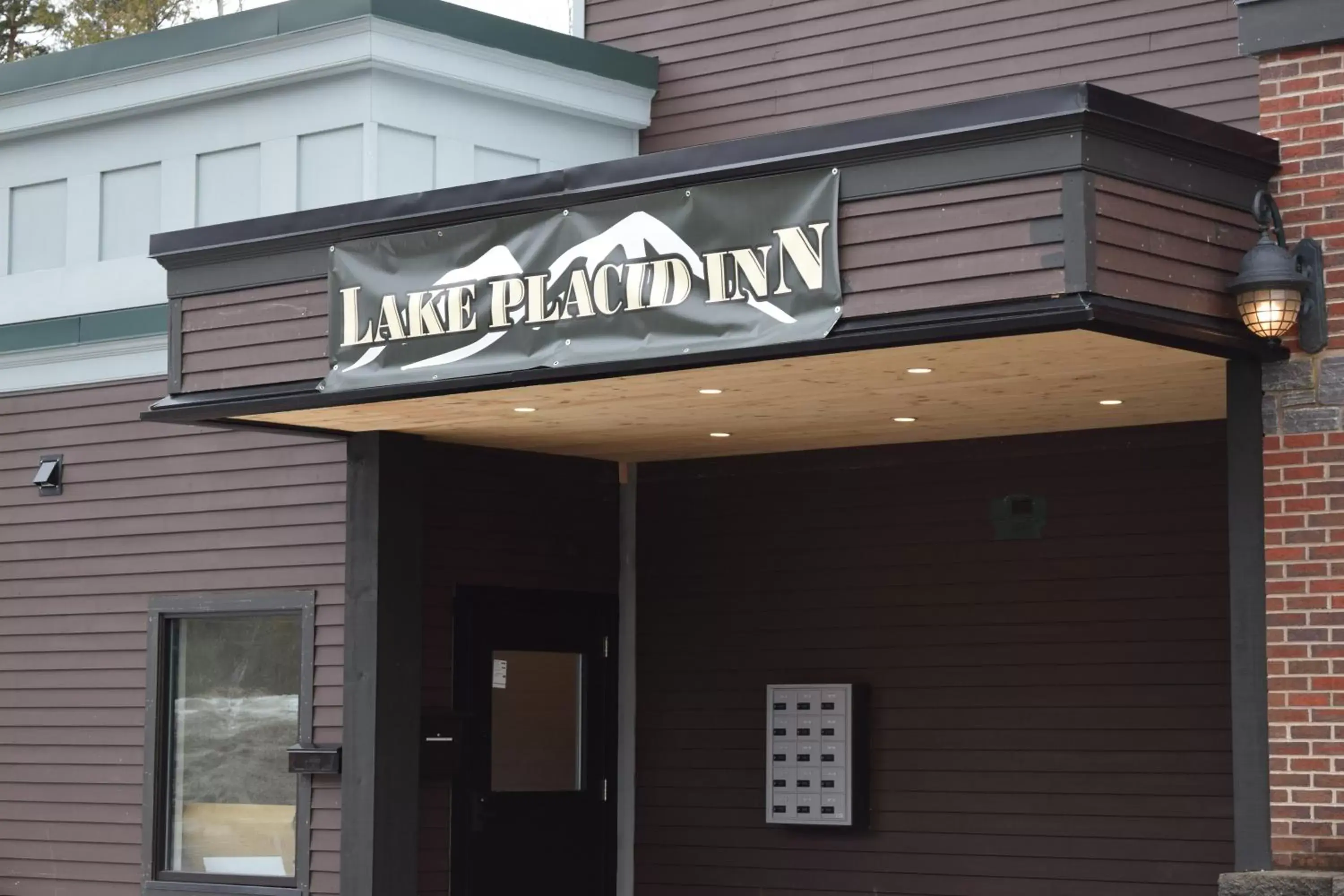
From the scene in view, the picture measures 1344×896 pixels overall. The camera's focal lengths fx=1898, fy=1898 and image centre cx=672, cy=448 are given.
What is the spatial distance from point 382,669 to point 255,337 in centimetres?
202

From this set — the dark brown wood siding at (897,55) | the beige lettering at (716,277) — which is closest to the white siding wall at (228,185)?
the dark brown wood siding at (897,55)

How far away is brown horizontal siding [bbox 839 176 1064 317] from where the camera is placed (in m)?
7.64

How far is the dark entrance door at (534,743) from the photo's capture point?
1155 centimetres

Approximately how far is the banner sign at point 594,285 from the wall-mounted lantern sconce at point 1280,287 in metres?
1.74

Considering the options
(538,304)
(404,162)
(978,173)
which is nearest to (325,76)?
(404,162)

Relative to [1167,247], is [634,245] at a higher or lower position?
higher

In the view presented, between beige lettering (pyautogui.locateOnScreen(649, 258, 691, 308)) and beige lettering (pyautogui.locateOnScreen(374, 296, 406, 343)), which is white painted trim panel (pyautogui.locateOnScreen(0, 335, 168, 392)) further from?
beige lettering (pyautogui.locateOnScreen(649, 258, 691, 308))

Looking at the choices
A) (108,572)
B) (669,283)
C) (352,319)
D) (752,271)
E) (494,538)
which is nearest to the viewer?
(752,271)

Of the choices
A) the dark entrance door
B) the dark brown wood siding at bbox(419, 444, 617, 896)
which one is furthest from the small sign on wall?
the dark brown wood siding at bbox(419, 444, 617, 896)

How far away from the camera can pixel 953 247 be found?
789cm

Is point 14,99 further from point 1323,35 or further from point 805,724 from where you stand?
point 1323,35

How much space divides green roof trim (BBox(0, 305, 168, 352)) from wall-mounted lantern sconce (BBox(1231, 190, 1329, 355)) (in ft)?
23.5

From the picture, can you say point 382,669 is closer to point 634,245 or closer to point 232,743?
point 232,743

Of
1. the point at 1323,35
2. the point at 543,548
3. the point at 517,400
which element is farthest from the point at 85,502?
the point at 1323,35
